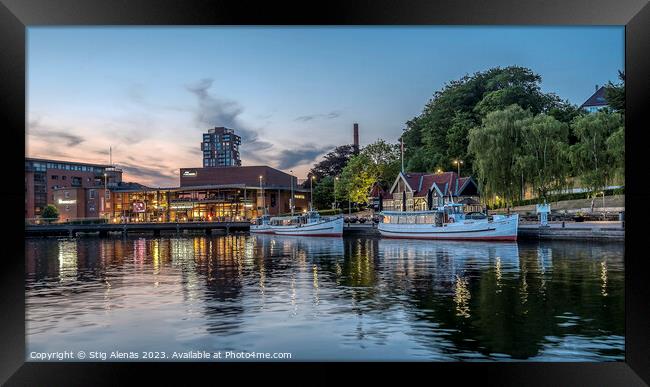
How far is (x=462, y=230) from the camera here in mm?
39656

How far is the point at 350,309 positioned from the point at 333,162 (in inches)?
3192

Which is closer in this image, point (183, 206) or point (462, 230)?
point (462, 230)

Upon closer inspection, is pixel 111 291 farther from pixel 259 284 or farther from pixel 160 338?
pixel 160 338

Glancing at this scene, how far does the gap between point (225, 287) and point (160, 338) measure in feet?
24.4

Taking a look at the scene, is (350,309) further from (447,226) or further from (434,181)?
(434,181)

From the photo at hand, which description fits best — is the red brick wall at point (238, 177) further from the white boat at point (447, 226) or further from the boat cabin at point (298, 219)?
the white boat at point (447, 226)

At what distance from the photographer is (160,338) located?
10906mm

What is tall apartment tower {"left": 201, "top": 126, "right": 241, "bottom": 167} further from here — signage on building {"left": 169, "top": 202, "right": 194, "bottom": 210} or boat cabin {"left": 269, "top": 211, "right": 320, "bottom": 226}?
boat cabin {"left": 269, "top": 211, "right": 320, "bottom": 226}

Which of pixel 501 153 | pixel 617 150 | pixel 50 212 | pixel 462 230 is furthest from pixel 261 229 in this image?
pixel 617 150

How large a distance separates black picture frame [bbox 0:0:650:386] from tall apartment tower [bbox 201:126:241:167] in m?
151

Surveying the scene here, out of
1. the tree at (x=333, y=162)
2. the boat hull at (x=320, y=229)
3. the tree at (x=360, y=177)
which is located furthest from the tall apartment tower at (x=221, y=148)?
the boat hull at (x=320, y=229)

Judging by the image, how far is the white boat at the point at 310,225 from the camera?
2028 inches

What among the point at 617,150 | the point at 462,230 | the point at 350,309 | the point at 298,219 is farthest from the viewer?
the point at 298,219
